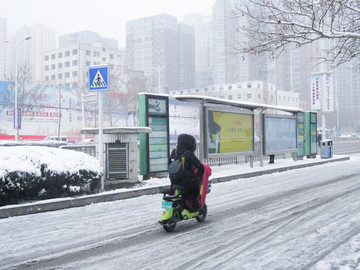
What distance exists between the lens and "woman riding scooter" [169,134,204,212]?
20.7ft

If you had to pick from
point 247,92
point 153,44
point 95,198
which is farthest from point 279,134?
point 153,44

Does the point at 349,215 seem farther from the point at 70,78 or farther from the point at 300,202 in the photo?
the point at 70,78

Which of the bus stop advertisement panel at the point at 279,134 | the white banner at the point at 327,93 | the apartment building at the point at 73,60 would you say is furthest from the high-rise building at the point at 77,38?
the bus stop advertisement panel at the point at 279,134

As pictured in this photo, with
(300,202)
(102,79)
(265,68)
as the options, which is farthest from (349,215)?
(265,68)

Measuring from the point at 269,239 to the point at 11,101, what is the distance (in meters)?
43.6

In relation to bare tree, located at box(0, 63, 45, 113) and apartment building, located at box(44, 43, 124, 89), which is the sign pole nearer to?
bare tree, located at box(0, 63, 45, 113)

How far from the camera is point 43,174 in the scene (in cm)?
848

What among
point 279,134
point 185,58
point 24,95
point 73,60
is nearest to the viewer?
point 279,134

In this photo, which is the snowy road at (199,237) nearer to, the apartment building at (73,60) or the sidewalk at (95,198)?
the sidewalk at (95,198)

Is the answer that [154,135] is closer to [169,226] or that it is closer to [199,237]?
[169,226]

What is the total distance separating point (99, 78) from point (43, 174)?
3085mm

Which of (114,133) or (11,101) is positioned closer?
(114,133)

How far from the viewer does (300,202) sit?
28.6 feet

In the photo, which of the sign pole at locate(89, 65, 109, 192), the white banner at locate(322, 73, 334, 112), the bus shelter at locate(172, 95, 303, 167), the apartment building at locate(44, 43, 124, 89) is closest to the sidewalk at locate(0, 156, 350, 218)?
the sign pole at locate(89, 65, 109, 192)
